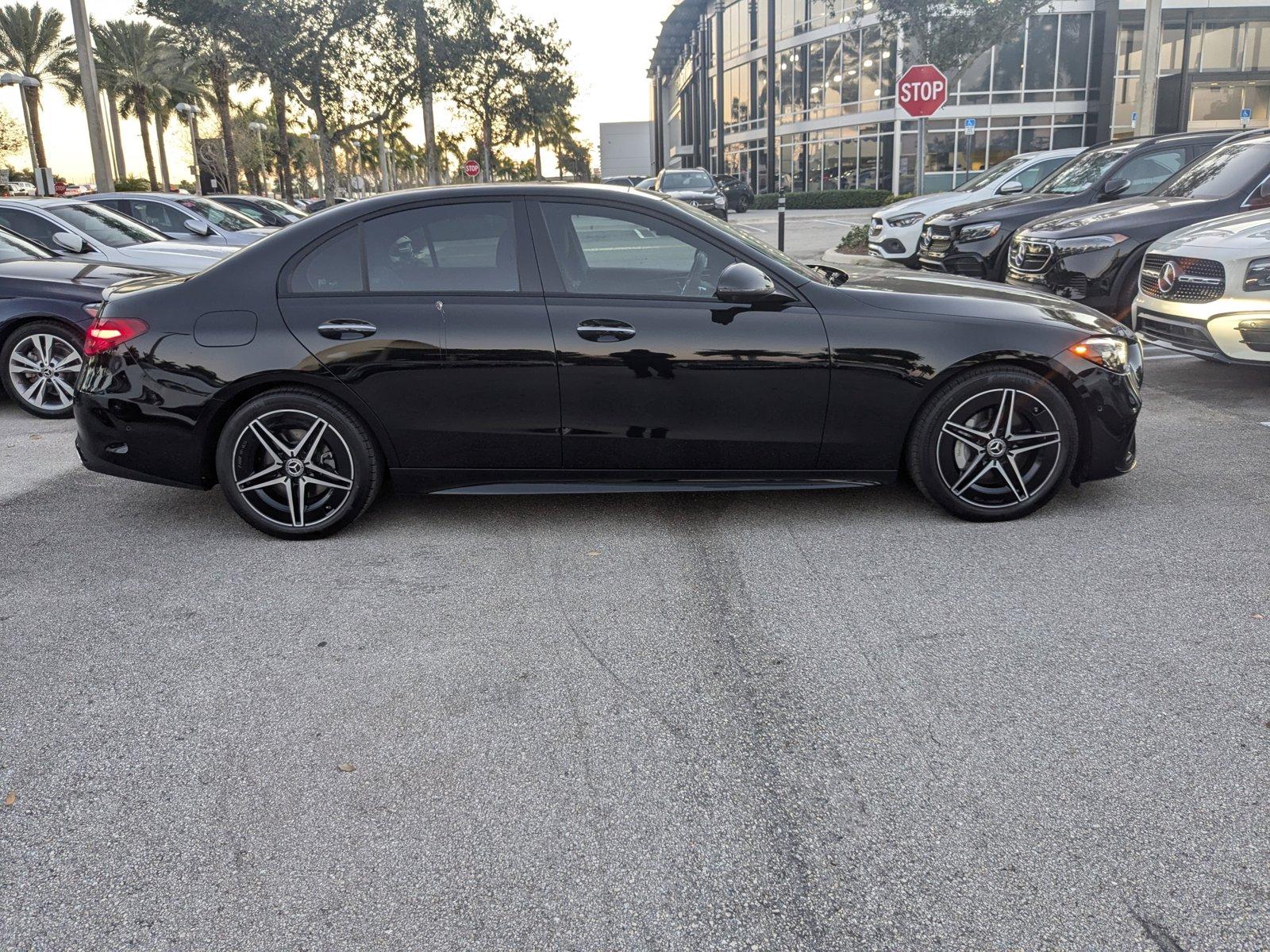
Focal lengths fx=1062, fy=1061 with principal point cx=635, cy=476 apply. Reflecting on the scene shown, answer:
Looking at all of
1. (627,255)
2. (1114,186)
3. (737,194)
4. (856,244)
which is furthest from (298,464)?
(737,194)

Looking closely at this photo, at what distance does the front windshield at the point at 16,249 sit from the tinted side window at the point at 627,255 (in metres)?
5.73

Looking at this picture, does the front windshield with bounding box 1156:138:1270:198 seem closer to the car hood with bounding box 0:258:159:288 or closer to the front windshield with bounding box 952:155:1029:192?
the front windshield with bounding box 952:155:1029:192

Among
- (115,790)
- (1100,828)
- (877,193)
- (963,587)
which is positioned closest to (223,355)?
(115,790)

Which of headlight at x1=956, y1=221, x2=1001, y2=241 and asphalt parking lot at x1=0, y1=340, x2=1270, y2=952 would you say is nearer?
asphalt parking lot at x1=0, y1=340, x2=1270, y2=952

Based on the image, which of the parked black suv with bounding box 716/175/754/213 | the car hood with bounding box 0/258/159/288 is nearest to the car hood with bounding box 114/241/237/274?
the car hood with bounding box 0/258/159/288

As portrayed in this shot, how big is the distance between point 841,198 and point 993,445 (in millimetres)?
40517

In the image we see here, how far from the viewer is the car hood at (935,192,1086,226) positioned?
11.9 m

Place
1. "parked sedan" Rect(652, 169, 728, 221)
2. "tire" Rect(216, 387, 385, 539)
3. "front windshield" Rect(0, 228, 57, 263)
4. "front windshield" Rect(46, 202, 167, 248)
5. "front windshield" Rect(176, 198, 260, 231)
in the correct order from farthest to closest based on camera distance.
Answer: "parked sedan" Rect(652, 169, 728, 221) < "front windshield" Rect(176, 198, 260, 231) < "front windshield" Rect(46, 202, 167, 248) < "front windshield" Rect(0, 228, 57, 263) < "tire" Rect(216, 387, 385, 539)

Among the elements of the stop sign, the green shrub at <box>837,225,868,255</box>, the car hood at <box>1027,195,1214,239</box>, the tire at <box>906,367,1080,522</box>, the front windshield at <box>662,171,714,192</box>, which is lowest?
the tire at <box>906,367,1080,522</box>

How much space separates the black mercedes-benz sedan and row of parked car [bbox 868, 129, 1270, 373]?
2.91 metres

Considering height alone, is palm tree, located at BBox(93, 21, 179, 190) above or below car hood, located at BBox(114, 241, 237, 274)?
above

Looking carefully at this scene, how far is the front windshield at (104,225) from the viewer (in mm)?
11070

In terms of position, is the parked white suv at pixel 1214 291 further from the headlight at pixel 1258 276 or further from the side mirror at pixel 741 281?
the side mirror at pixel 741 281

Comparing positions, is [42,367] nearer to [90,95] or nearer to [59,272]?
[59,272]
